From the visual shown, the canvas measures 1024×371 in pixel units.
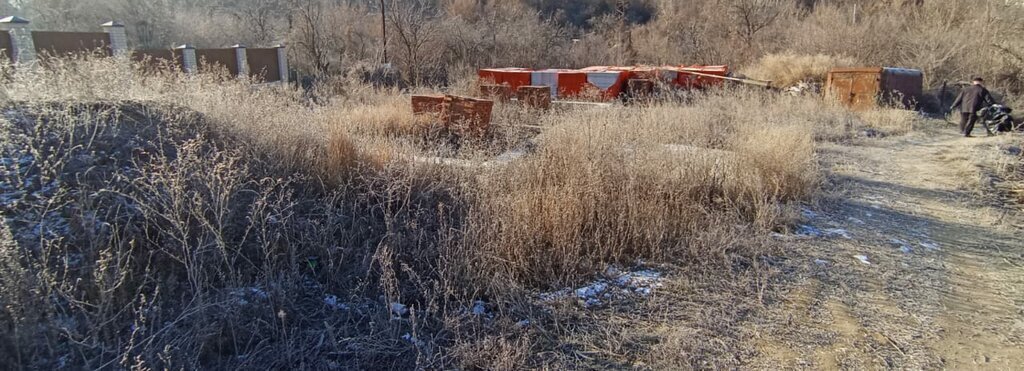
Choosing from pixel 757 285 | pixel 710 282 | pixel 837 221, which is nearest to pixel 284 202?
pixel 710 282

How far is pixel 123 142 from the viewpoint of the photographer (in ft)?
11.8

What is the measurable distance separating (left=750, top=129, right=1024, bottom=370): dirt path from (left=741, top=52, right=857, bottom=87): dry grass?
1123 cm

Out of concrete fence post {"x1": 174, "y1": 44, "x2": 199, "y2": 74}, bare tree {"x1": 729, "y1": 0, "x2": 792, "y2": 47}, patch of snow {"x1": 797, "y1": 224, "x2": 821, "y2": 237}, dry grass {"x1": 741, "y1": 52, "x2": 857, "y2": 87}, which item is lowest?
patch of snow {"x1": 797, "y1": 224, "x2": 821, "y2": 237}

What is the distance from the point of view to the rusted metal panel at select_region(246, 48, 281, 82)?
18953 millimetres

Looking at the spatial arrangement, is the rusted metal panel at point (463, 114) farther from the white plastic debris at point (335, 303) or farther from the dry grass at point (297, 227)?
the white plastic debris at point (335, 303)

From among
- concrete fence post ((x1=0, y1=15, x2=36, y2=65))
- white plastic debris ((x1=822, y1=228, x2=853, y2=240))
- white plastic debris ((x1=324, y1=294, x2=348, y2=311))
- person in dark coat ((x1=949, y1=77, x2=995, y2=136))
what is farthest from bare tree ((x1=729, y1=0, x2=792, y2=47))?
concrete fence post ((x1=0, y1=15, x2=36, y2=65))

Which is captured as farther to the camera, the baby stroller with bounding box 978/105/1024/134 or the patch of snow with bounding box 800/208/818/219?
the baby stroller with bounding box 978/105/1024/134

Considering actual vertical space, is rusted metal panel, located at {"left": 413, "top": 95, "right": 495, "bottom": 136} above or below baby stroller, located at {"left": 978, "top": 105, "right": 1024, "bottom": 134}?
above

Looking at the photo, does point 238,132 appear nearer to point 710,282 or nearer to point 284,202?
point 284,202

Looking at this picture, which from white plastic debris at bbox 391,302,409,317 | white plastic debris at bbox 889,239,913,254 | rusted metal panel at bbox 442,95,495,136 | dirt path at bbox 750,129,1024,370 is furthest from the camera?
rusted metal panel at bbox 442,95,495,136

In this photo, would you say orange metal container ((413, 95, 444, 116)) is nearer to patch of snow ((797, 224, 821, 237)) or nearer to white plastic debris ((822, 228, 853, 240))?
patch of snow ((797, 224, 821, 237))

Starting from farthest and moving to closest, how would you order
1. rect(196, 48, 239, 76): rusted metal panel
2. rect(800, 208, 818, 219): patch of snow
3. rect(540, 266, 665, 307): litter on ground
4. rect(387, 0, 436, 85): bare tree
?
rect(387, 0, 436, 85): bare tree
rect(196, 48, 239, 76): rusted metal panel
rect(800, 208, 818, 219): patch of snow
rect(540, 266, 665, 307): litter on ground

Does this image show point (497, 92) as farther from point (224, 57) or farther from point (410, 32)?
point (224, 57)

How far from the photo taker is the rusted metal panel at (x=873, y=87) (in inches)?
513
